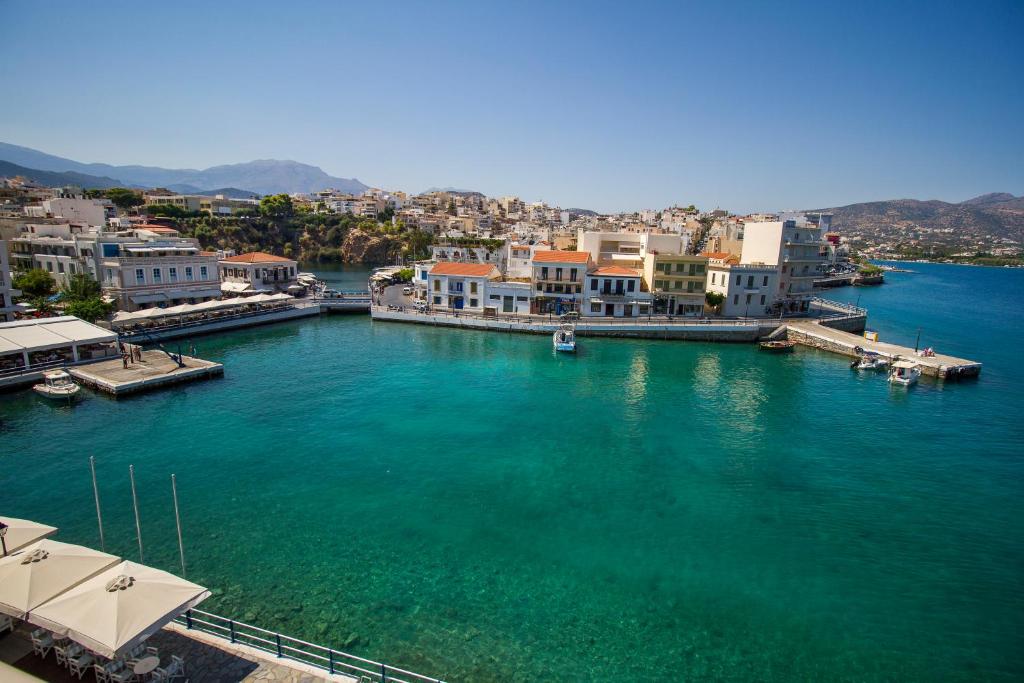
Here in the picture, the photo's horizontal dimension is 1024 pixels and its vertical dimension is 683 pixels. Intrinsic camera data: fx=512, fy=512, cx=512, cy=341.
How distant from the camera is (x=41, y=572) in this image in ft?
33.9

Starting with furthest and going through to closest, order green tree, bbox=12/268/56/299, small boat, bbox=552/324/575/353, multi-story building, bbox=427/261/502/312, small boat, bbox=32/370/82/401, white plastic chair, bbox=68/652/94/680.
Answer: multi-story building, bbox=427/261/502/312
small boat, bbox=552/324/575/353
green tree, bbox=12/268/56/299
small boat, bbox=32/370/82/401
white plastic chair, bbox=68/652/94/680

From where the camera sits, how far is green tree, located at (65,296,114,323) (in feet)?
132

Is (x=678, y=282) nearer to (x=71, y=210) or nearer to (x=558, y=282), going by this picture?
(x=558, y=282)

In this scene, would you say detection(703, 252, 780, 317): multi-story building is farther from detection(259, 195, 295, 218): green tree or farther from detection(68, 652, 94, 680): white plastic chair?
detection(259, 195, 295, 218): green tree

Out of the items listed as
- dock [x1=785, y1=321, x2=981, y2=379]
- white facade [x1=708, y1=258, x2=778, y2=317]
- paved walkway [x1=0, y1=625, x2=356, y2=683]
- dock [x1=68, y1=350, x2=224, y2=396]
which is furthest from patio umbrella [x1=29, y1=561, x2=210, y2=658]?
white facade [x1=708, y1=258, x2=778, y2=317]

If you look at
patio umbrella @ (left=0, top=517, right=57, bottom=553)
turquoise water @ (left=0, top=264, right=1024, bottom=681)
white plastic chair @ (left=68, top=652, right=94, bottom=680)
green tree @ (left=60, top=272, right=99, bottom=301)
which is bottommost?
turquoise water @ (left=0, top=264, right=1024, bottom=681)

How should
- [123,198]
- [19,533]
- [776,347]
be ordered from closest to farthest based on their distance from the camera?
[19,533]
[776,347]
[123,198]

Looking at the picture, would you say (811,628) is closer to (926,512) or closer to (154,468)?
(926,512)

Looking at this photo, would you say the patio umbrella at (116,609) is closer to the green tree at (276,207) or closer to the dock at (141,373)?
the dock at (141,373)

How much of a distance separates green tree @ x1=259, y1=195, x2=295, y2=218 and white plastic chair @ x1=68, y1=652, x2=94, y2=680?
139 m

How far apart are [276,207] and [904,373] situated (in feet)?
450

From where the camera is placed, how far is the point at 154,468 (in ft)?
73.5

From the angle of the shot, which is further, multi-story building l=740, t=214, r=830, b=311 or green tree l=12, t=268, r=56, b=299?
multi-story building l=740, t=214, r=830, b=311

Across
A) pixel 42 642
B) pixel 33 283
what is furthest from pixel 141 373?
pixel 42 642
